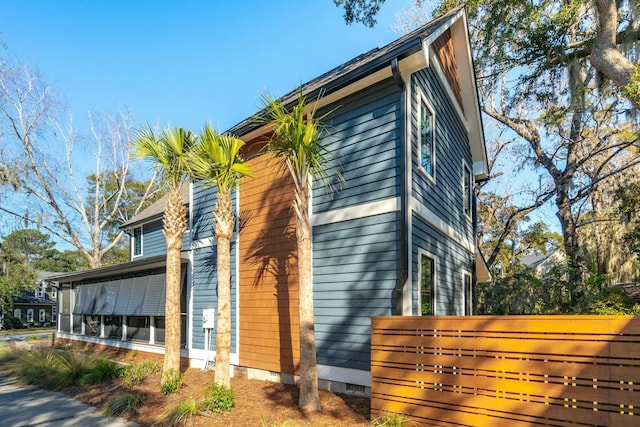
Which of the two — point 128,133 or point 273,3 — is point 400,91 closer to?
point 273,3

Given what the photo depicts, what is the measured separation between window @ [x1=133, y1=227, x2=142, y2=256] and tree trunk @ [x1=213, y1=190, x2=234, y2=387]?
1089 cm

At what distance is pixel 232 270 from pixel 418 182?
471 centimetres

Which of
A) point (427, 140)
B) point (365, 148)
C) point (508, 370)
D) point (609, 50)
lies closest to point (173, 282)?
point (365, 148)

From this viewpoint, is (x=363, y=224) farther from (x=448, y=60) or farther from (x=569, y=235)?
(x=569, y=235)

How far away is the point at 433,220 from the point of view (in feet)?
25.4

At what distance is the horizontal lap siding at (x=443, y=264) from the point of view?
22.6ft

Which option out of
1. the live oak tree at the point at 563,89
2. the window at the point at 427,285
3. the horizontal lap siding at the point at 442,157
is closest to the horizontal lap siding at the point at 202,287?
the window at the point at 427,285

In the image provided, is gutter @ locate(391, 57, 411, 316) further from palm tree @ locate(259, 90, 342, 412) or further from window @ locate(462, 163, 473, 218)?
window @ locate(462, 163, 473, 218)

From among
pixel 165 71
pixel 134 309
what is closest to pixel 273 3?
pixel 165 71

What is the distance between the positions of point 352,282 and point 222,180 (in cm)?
286

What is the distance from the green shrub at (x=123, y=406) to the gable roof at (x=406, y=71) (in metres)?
5.23

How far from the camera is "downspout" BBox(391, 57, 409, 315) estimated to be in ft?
20.2

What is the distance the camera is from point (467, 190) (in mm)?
11531

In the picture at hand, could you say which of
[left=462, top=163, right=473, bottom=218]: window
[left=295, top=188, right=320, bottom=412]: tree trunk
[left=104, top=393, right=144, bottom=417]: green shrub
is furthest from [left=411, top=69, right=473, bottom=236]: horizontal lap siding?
[left=104, top=393, right=144, bottom=417]: green shrub
